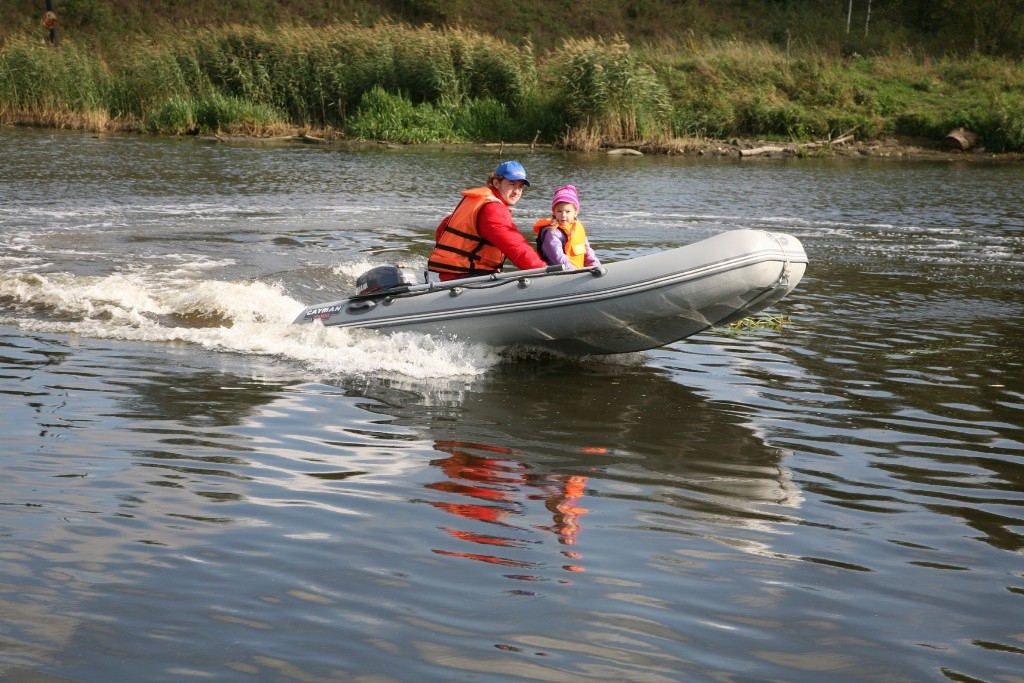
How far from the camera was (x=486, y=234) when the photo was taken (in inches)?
299

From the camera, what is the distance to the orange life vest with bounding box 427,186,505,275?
7.73 metres

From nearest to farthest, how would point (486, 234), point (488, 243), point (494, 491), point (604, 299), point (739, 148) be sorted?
point (494, 491) < point (604, 299) < point (486, 234) < point (488, 243) < point (739, 148)

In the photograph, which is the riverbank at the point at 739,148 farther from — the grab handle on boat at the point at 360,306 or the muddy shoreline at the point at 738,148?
the grab handle on boat at the point at 360,306

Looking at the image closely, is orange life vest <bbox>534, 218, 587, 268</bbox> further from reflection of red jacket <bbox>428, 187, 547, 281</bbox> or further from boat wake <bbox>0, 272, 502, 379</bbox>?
boat wake <bbox>0, 272, 502, 379</bbox>

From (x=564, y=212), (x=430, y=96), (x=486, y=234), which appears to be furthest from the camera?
(x=430, y=96)

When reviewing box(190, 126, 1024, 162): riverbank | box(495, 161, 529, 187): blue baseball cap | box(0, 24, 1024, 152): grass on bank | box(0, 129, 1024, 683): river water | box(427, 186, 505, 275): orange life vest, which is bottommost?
box(0, 129, 1024, 683): river water

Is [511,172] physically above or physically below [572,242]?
above

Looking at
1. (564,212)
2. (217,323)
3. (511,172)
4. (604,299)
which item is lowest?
(217,323)

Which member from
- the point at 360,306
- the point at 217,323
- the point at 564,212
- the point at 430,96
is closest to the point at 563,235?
the point at 564,212

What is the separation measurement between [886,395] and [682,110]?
20.3 m

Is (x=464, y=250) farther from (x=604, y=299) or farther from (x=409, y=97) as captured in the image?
(x=409, y=97)

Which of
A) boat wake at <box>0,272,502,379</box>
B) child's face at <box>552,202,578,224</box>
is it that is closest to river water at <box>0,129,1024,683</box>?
boat wake at <box>0,272,502,379</box>

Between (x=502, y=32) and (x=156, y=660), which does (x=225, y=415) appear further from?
(x=502, y=32)

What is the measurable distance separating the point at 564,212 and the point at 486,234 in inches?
20.7
